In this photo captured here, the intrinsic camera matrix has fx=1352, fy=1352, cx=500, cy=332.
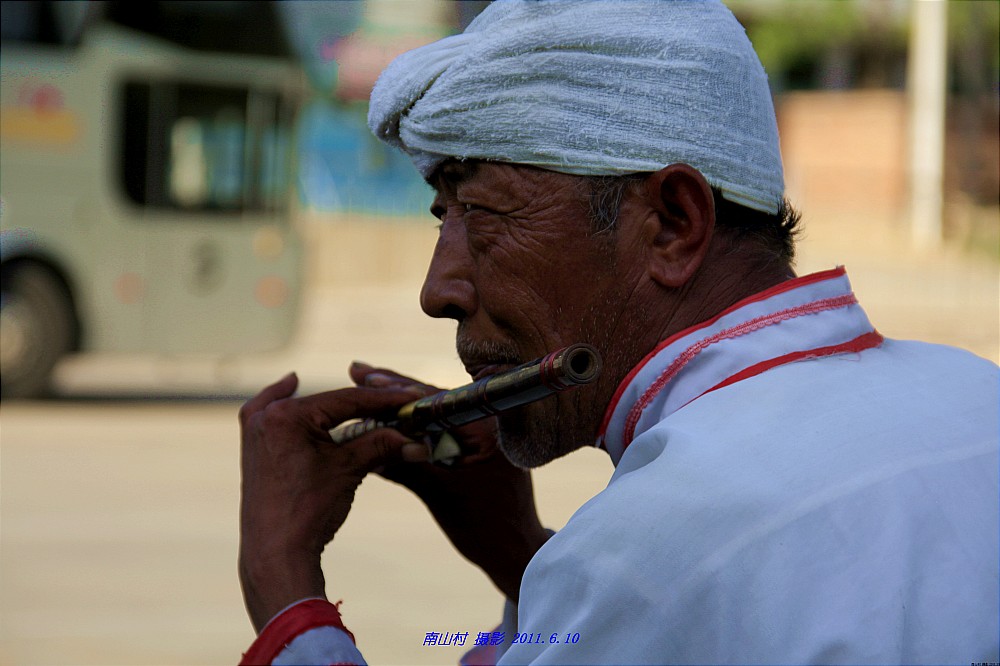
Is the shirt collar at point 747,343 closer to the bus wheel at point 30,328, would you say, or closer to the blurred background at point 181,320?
the blurred background at point 181,320

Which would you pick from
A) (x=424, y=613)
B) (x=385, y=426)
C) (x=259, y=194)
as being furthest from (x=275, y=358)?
(x=385, y=426)

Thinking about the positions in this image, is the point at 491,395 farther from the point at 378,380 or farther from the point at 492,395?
the point at 378,380

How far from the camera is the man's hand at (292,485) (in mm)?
1456

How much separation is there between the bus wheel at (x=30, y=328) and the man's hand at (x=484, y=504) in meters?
8.78

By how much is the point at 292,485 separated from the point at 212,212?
9.41 meters

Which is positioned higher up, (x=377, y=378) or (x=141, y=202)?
(x=377, y=378)

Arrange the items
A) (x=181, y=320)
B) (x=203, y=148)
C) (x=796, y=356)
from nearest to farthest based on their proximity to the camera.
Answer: (x=796, y=356) → (x=181, y=320) → (x=203, y=148)

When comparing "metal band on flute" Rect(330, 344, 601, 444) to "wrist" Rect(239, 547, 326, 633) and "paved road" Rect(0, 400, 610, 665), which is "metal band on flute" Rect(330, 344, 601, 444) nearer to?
"wrist" Rect(239, 547, 326, 633)

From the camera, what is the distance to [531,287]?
1.57 m

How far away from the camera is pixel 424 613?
4.84 metres

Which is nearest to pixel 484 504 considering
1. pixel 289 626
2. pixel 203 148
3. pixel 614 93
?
pixel 289 626

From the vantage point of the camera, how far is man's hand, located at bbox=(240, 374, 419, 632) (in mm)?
1456

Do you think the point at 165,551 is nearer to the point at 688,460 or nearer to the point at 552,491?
the point at 552,491

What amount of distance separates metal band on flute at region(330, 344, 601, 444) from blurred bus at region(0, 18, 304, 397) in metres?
8.92
